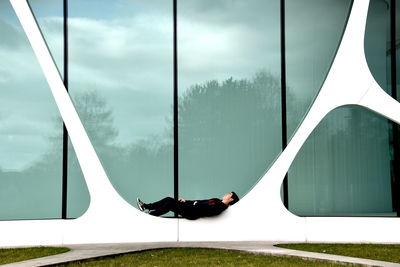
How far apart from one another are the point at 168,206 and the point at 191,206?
521 millimetres

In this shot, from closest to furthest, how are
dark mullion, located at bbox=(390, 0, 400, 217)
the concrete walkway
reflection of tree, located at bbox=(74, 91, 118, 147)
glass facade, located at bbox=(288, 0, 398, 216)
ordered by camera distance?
the concrete walkway
dark mullion, located at bbox=(390, 0, 400, 217)
glass facade, located at bbox=(288, 0, 398, 216)
reflection of tree, located at bbox=(74, 91, 118, 147)

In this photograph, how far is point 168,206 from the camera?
12.3 metres

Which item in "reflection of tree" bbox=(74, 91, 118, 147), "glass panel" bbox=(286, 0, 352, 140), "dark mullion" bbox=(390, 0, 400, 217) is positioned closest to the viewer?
"dark mullion" bbox=(390, 0, 400, 217)

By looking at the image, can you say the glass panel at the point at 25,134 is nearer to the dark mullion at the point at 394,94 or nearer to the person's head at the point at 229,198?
the person's head at the point at 229,198

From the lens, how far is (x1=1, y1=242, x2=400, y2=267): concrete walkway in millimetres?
8703

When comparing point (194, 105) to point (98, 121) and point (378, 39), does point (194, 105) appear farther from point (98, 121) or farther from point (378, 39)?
point (378, 39)

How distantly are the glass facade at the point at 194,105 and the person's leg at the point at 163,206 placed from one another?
38 centimetres

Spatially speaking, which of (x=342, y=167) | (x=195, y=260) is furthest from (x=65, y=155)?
(x=342, y=167)

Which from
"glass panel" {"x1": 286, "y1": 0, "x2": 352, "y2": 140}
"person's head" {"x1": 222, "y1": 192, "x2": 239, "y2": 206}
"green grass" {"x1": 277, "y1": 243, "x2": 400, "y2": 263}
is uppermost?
"glass panel" {"x1": 286, "y1": 0, "x2": 352, "y2": 140}

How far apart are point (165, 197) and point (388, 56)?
613cm

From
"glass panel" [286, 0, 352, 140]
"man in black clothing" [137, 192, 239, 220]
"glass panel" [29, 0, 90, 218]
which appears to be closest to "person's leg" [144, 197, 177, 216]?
"man in black clothing" [137, 192, 239, 220]

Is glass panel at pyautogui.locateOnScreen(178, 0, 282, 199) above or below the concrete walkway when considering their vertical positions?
above

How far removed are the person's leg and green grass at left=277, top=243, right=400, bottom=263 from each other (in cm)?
262

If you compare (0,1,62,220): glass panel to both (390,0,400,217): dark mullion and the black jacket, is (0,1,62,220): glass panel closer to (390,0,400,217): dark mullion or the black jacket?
the black jacket
